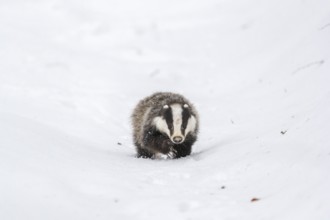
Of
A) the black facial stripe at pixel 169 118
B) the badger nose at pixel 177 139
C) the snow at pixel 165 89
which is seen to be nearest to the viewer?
the snow at pixel 165 89

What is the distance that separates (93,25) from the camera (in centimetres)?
1678

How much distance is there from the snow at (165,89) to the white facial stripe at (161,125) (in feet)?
1.12

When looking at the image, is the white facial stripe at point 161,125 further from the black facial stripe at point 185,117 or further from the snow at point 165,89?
the snow at point 165,89

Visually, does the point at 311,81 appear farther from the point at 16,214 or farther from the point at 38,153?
the point at 16,214

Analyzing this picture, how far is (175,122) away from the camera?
6398mm

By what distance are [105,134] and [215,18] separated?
9.64 m

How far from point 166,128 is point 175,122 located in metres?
0.14

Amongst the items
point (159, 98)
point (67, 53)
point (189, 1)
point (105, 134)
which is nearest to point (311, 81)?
point (159, 98)

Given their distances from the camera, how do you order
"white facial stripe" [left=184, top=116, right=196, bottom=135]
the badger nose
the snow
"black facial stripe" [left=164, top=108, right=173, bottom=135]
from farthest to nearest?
1. "white facial stripe" [left=184, top=116, right=196, bottom=135]
2. "black facial stripe" [left=164, top=108, right=173, bottom=135]
3. the badger nose
4. the snow

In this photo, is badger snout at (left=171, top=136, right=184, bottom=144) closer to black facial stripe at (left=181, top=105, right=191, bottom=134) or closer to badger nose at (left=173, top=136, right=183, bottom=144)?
badger nose at (left=173, top=136, right=183, bottom=144)

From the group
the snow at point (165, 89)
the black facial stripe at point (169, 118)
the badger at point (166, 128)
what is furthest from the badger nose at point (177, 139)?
the snow at point (165, 89)

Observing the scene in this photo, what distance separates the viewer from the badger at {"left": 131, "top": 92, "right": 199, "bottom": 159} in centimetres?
642

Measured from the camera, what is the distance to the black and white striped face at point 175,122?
20.8ft

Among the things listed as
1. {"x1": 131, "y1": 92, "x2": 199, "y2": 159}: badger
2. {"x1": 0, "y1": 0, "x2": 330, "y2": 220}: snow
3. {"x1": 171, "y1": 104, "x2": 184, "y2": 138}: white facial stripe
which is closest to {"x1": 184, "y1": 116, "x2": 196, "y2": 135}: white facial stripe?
{"x1": 131, "y1": 92, "x2": 199, "y2": 159}: badger
